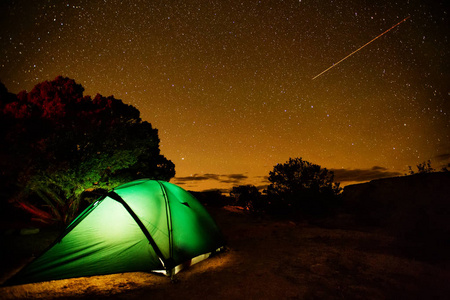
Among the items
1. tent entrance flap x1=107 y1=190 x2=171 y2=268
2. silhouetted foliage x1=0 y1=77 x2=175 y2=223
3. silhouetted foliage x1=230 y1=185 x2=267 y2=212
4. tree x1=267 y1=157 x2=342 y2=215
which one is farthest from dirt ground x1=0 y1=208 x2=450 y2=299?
silhouetted foliage x1=230 y1=185 x2=267 y2=212

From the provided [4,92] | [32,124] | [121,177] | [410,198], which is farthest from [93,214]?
[410,198]

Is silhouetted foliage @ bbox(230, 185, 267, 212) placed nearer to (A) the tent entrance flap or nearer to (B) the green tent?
(B) the green tent

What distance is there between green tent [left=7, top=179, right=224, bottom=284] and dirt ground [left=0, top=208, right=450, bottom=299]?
0.29 meters

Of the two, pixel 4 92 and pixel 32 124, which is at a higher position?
pixel 4 92

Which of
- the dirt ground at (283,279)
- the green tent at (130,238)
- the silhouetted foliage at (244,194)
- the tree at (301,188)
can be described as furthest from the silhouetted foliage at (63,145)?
the silhouetted foliage at (244,194)

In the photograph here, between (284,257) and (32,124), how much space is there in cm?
1026

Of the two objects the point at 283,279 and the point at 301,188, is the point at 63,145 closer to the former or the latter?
the point at 283,279

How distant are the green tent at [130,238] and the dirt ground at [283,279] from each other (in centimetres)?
29

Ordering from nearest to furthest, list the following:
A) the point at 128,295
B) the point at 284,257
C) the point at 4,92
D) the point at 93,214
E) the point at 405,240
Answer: the point at 128,295, the point at 93,214, the point at 284,257, the point at 405,240, the point at 4,92

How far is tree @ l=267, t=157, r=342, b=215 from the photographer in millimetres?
14703

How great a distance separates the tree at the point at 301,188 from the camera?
14703mm

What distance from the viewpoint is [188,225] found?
18.5 ft

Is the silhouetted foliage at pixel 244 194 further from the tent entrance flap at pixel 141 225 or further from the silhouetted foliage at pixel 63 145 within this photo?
the tent entrance flap at pixel 141 225

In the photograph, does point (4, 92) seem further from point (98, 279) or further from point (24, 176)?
point (98, 279)
